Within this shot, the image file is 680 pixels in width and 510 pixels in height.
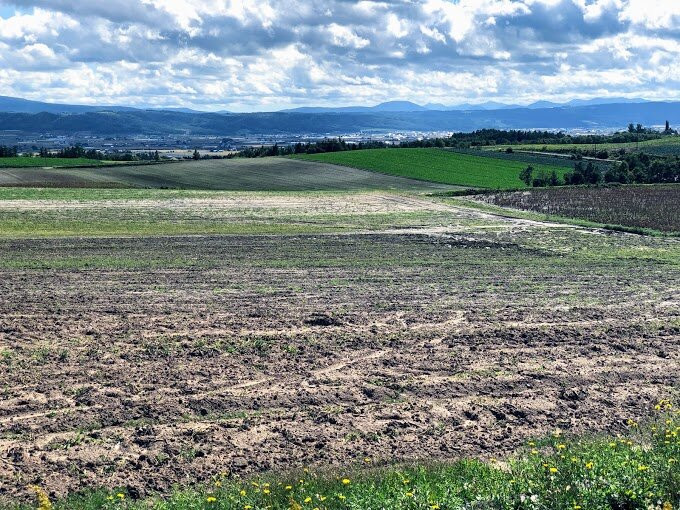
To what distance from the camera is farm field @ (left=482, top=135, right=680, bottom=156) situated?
12469 cm

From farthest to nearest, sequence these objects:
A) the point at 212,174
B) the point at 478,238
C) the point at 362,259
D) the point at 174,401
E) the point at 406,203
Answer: the point at 212,174 < the point at 406,203 < the point at 478,238 < the point at 362,259 < the point at 174,401

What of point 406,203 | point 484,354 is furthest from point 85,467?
point 406,203

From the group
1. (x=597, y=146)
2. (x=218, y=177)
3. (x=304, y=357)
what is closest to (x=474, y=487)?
(x=304, y=357)

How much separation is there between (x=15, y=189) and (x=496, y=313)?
58121 millimetres

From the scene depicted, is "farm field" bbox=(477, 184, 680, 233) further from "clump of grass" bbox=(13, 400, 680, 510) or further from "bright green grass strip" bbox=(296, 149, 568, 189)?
"clump of grass" bbox=(13, 400, 680, 510)

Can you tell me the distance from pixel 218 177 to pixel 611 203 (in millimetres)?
44146

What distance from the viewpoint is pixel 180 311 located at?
21344 millimetres

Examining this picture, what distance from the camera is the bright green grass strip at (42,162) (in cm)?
10094

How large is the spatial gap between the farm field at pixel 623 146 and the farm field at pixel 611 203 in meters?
48.2

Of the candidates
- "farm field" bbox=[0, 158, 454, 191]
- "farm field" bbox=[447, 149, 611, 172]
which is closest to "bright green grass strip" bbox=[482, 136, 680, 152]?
"farm field" bbox=[447, 149, 611, 172]

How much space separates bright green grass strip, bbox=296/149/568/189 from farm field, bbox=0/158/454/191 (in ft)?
12.9

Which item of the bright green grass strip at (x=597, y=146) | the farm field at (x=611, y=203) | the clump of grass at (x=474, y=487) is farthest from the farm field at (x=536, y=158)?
the clump of grass at (x=474, y=487)

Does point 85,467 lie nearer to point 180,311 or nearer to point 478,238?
point 180,311

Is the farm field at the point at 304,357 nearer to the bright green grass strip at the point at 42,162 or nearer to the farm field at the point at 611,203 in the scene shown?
the farm field at the point at 611,203
